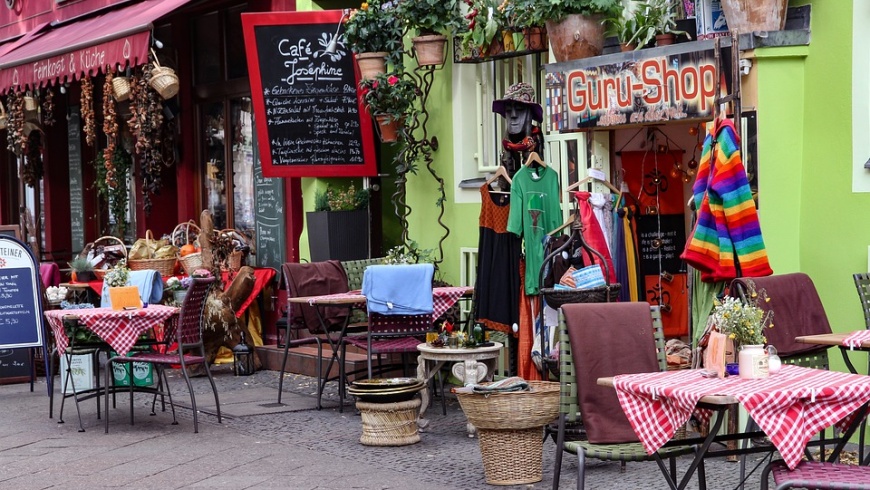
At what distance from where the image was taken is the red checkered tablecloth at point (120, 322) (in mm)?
9406

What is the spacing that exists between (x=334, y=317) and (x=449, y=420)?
1738mm

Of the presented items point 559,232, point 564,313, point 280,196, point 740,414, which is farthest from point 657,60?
point 280,196

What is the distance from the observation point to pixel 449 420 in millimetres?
9672

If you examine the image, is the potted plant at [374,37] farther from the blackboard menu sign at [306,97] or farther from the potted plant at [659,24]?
the potted plant at [659,24]

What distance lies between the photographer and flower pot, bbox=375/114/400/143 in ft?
38.1

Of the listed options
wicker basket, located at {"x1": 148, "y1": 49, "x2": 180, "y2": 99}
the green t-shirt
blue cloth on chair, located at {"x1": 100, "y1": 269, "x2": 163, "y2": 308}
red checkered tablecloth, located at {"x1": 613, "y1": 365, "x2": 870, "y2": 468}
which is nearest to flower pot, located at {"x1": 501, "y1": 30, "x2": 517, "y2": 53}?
the green t-shirt

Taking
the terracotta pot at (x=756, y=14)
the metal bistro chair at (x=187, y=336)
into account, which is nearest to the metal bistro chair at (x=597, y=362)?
the terracotta pot at (x=756, y=14)

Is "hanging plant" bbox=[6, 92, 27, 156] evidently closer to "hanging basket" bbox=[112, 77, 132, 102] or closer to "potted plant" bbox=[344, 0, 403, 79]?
"hanging basket" bbox=[112, 77, 132, 102]

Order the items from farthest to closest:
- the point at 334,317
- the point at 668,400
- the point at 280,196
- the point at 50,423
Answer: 1. the point at 280,196
2. the point at 334,317
3. the point at 50,423
4. the point at 668,400

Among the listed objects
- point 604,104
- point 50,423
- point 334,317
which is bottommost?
point 50,423

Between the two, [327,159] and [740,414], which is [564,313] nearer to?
[740,414]

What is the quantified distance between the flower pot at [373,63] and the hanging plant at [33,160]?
7793 mm

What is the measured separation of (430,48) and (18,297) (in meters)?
4.43

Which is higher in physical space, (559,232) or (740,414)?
(559,232)
